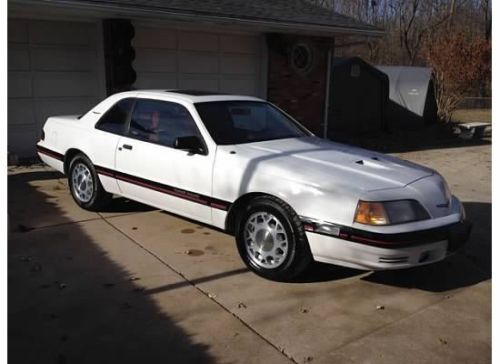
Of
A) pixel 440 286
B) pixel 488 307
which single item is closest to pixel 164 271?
pixel 440 286

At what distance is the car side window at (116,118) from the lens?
5852 millimetres

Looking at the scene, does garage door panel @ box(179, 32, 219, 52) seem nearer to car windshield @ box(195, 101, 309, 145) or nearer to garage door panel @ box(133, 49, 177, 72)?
garage door panel @ box(133, 49, 177, 72)

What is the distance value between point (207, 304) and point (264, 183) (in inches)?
43.1

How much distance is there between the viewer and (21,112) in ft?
30.6

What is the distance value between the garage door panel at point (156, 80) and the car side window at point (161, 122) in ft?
15.3

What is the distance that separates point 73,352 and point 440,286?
2976 mm

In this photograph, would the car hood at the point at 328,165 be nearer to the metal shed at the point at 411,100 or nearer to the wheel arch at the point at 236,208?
the wheel arch at the point at 236,208

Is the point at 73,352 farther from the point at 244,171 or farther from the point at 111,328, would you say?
the point at 244,171

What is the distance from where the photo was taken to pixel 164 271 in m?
4.54

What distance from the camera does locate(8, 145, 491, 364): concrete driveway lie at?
10.9ft

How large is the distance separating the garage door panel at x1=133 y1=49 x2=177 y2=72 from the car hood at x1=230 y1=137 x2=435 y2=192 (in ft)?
19.2

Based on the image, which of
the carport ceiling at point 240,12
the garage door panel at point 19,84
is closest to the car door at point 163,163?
the carport ceiling at point 240,12

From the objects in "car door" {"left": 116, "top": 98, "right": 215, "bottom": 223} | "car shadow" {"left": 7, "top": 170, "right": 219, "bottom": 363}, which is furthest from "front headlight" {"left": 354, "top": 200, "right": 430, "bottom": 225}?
"car door" {"left": 116, "top": 98, "right": 215, "bottom": 223}

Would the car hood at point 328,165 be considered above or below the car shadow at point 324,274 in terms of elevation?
above
